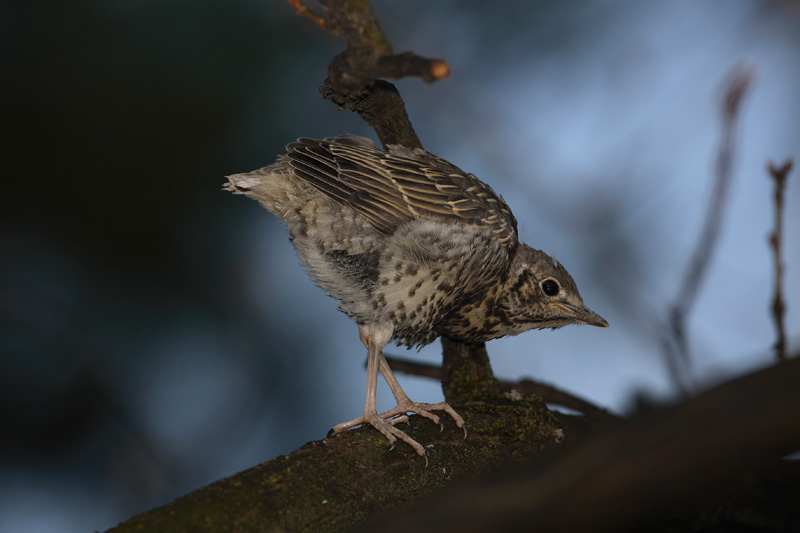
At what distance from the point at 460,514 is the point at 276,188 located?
2.33 meters

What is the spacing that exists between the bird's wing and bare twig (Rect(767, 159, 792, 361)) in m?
1.46

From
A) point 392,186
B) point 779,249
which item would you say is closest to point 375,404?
point 392,186

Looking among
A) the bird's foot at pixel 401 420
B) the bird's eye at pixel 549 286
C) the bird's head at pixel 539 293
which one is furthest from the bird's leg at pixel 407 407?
the bird's eye at pixel 549 286

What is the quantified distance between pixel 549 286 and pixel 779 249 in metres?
1.70

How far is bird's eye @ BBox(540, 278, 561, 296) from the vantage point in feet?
11.7

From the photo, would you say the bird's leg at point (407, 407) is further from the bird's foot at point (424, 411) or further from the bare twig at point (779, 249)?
the bare twig at point (779, 249)

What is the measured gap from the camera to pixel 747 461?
0.98 metres

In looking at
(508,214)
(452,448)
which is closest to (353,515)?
(452,448)

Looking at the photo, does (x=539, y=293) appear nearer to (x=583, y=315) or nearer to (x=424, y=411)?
(x=583, y=315)

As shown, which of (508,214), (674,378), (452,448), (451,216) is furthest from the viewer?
(508,214)

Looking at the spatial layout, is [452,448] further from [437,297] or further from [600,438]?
[600,438]

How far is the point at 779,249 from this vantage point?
1.89 meters

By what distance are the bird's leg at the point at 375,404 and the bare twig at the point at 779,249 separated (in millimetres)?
1245

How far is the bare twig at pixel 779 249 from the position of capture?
1877mm
